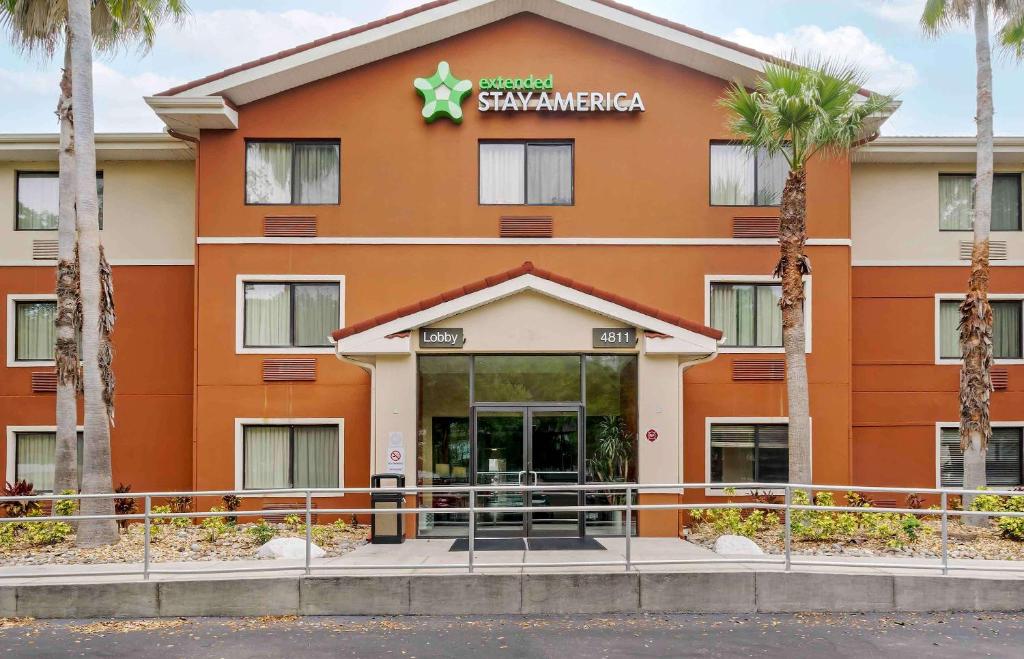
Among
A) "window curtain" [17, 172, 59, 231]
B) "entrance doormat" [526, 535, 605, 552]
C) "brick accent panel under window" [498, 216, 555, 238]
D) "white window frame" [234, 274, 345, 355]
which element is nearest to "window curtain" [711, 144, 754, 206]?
"brick accent panel under window" [498, 216, 555, 238]

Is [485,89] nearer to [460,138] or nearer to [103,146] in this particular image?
[460,138]

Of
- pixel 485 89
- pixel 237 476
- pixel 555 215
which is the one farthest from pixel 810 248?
pixel 237 476

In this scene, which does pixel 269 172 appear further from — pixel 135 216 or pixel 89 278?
pixel 89 278

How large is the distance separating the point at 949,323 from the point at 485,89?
10.2 meters

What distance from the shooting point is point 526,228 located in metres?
15.7

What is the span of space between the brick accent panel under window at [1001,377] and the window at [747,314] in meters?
4.58

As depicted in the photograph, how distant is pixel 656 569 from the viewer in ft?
33.3

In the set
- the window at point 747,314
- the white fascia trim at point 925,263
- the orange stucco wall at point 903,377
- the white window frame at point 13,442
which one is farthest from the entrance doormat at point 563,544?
the white window frame at point 13,442

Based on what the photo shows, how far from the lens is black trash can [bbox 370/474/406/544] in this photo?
42.3 ft

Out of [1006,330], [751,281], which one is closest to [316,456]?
[751,281]

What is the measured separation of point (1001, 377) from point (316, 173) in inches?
544

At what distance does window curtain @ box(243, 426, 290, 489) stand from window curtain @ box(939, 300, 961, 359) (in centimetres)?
1286

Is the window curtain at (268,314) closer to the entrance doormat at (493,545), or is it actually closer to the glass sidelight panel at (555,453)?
the glass sidelight panel at (555,453)

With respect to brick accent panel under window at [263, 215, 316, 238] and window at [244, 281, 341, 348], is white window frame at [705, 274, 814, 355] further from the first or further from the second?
brick accent panel under window at [263, 215, 316, 238]
